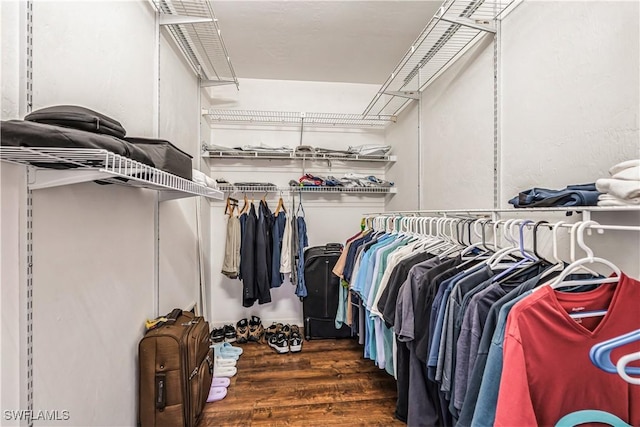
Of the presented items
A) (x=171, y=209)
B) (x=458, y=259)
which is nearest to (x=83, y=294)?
(x=171, y=209)

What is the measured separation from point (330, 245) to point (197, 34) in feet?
7.24

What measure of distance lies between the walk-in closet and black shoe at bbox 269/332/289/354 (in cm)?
→ 2

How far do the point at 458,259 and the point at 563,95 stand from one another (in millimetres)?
815

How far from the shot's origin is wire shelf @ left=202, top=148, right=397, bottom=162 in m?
3.00

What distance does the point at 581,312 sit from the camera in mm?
821

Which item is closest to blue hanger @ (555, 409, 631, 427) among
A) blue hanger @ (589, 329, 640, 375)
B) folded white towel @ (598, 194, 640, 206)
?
blue hanger @ (589, 329, 640, 375)

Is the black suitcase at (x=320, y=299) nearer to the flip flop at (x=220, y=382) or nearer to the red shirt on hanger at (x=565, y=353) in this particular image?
the flip flop at (x=220, y=382)

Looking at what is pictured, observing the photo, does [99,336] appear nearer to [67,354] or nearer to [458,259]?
[67,354]

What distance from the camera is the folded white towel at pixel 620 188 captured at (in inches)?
29.1

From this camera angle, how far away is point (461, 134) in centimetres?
194

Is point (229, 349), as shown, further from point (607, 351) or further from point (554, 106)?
point (554, 106)

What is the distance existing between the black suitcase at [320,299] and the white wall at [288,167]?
17.2 inches

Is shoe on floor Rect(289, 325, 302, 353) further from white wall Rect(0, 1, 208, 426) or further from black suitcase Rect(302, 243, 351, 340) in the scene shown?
white wall Rect(0, 1, 208, 426)

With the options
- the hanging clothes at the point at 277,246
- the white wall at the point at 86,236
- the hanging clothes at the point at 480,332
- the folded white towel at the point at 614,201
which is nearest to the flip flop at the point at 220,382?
the white wall at the point at 86,236
